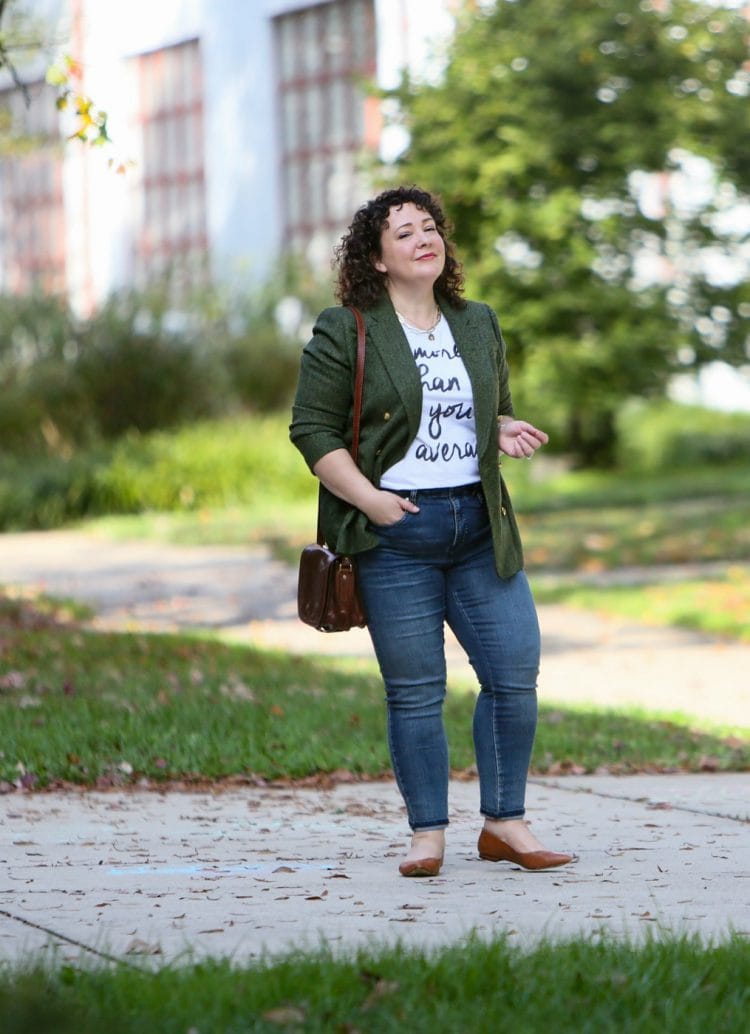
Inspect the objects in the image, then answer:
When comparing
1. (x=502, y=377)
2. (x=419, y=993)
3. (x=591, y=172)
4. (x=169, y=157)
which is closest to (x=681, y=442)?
(x=169, y=157)

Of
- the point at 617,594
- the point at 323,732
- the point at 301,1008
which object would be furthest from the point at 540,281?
the point at 301,1008

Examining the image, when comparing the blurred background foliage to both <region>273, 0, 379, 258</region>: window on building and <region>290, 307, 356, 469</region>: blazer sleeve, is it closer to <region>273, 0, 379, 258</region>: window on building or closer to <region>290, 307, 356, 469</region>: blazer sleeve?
<region>273, 0, 379, 258</region>: window on building

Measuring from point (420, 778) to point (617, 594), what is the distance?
8.55 m

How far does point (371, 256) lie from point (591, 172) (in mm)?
13687

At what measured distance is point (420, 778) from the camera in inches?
191

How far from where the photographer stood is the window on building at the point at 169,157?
1272 inches

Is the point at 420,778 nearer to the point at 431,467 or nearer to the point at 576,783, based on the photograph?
the point at 431,467

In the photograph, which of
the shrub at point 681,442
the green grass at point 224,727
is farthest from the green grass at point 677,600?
the shrub at point 681,442

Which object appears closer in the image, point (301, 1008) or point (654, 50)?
point (301, 1008)

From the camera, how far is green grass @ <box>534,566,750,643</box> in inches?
468

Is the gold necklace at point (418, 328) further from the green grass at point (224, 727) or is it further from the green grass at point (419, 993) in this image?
the green grass at point (224, 727)

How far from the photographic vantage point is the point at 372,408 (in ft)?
15.3

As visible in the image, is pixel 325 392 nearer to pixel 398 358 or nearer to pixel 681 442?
pixel 398 358

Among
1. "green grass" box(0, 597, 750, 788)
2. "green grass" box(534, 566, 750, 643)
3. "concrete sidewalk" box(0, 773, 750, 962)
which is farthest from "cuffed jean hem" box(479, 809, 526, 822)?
"green grass" box(534, 566, 750, 643)
